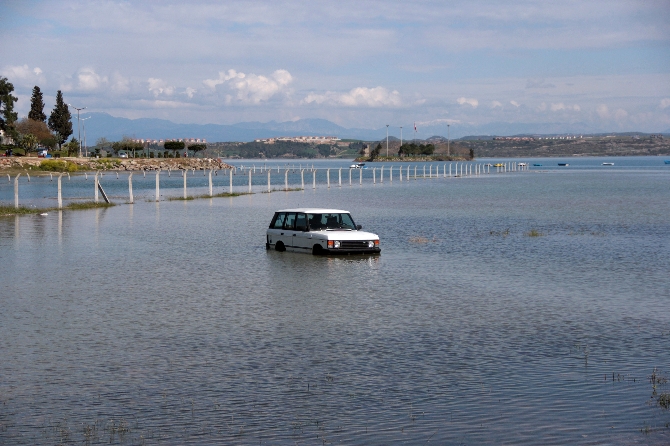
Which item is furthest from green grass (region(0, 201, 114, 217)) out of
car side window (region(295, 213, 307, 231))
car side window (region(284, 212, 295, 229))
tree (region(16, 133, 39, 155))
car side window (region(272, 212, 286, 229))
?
tree (region(16, 133, 39, 155))

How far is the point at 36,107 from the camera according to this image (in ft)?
592

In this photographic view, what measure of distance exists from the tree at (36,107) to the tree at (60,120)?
2379mm

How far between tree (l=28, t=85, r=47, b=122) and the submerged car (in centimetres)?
16066

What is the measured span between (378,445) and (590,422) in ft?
8.84


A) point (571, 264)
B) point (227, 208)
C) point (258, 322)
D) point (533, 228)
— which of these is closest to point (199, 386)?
point (258, 322)

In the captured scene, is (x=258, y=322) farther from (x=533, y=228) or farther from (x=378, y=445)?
(x=533, y=228)

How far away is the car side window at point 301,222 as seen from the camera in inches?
1156

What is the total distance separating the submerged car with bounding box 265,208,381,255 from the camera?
28109 millimetres

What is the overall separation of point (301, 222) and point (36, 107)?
6458 inches

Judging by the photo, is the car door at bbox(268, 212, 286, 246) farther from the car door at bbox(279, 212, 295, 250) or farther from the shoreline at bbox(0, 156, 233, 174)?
the shoreline at bbox(0, 156, 233, 174)

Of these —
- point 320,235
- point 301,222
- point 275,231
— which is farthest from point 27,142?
point 320,235

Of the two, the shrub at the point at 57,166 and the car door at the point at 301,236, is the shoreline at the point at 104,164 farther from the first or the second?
the car door at the point at 301,236

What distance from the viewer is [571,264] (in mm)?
26953

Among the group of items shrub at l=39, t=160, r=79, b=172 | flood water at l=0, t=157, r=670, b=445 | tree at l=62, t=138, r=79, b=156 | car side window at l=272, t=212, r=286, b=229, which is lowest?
flood water at l=0, t=157, r=670, b=445
